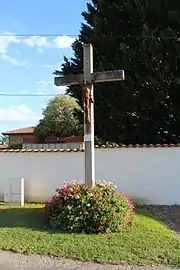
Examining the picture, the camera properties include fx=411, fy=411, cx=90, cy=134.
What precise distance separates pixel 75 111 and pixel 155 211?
7901 millimetres

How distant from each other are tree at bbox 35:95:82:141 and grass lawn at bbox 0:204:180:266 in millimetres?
19568

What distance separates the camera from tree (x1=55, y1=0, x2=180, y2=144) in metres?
14.3

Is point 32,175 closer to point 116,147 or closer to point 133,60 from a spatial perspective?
point 116,147

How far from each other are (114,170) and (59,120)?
16.7 metres

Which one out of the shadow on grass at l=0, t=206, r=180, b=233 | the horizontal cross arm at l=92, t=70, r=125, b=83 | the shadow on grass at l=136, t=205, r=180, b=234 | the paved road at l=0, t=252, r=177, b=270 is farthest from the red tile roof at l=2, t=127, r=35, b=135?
the paved road at l=0, t=252, r=177, b=270

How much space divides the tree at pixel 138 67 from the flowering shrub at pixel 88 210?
6649 mm

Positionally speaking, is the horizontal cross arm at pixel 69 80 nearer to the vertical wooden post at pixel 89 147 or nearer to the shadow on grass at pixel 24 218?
the vertical wooden post at pixel 89 147

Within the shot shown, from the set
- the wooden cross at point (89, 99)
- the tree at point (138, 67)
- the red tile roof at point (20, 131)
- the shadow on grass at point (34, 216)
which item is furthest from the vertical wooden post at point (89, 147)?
the red tile roof at point (20, 131)

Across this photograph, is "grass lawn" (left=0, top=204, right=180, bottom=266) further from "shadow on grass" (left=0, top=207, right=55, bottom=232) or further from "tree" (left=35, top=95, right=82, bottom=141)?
"tree" (left=35, top=95, right=82, bottom=141)

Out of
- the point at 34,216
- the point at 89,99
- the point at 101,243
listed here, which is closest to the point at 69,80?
the point at 89,99

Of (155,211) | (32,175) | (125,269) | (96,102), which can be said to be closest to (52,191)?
(32,175)

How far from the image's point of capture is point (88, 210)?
8.17 m

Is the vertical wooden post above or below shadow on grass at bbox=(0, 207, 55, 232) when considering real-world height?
above

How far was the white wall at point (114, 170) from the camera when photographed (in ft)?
39.4
